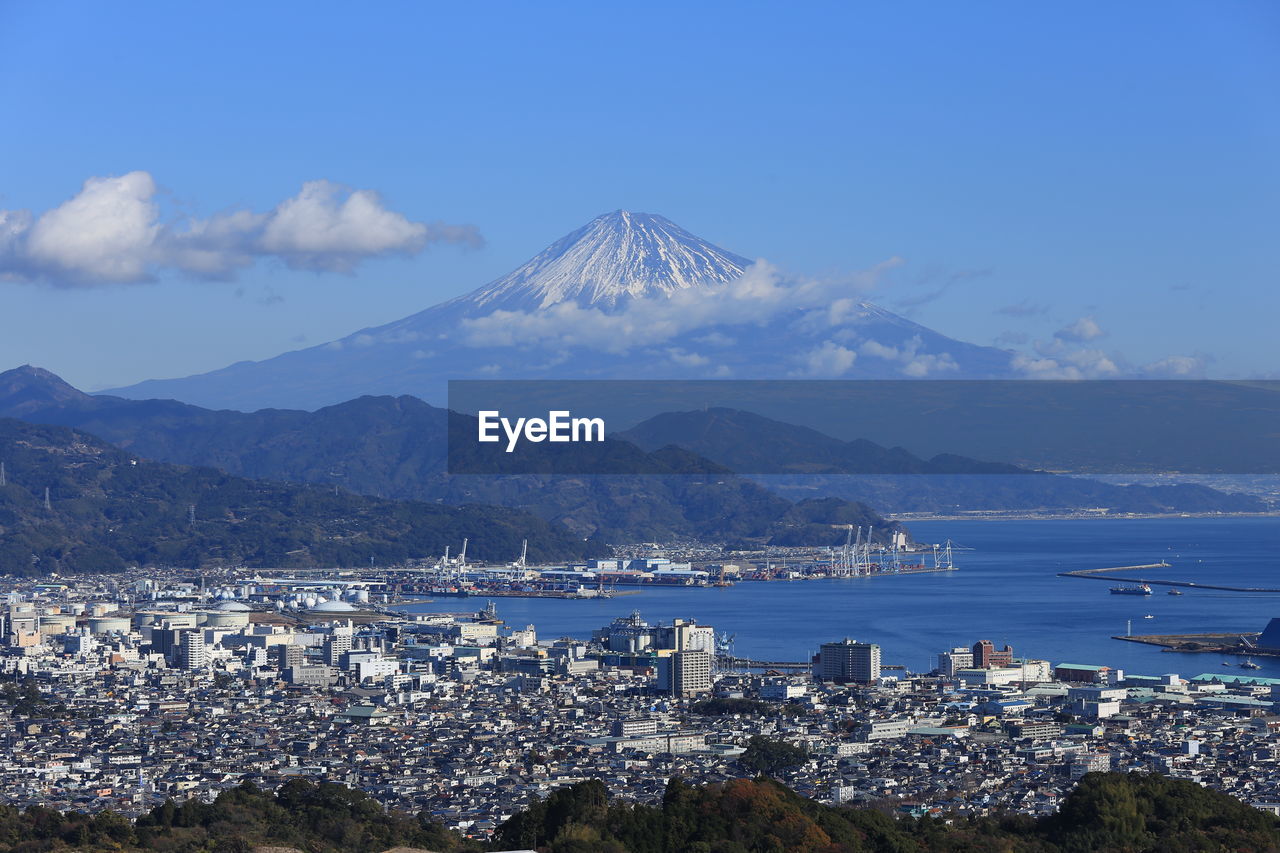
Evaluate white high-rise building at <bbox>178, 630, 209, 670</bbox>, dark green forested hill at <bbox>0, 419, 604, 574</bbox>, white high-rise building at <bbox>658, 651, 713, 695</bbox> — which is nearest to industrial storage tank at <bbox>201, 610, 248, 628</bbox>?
white high-rise building at <bbox>178, 630, 209, 670</bbox>

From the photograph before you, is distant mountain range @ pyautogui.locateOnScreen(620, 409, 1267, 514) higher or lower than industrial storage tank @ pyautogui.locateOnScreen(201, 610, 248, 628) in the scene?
higher

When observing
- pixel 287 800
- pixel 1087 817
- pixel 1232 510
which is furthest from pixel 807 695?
pixel 1232 510

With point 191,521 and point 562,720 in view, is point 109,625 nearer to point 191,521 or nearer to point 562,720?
point 562,720

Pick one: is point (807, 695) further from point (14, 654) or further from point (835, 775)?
point (14, 654)

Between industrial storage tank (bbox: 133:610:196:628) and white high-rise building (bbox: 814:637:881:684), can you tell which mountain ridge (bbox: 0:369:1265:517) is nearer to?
industrial storage tank (bbox: 133:610:196:628)

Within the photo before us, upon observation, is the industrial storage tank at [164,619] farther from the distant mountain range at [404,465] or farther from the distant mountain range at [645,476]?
the distant mountain range at [645,476]

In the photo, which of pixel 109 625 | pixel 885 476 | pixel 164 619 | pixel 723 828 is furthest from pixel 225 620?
pixel 885 476
